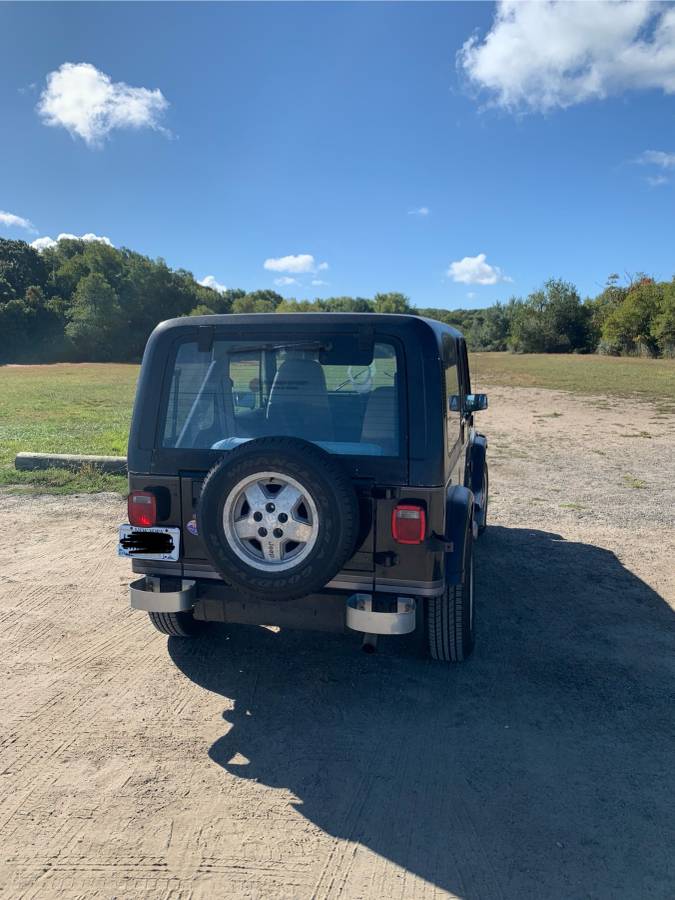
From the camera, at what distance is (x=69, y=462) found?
341 inches

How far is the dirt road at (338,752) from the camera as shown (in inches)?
91.5

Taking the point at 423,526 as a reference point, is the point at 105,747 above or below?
below

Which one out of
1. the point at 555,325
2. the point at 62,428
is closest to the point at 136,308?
the point at 555,325

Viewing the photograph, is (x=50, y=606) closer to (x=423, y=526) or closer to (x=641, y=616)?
(x=423, y=526)

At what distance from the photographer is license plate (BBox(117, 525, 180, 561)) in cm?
333

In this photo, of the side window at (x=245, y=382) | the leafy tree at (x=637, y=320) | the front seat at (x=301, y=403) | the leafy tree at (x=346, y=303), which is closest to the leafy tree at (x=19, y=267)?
the leafy tree at (x=346, y=303)

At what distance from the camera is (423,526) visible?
3.03m

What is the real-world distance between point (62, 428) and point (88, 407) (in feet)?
14.2

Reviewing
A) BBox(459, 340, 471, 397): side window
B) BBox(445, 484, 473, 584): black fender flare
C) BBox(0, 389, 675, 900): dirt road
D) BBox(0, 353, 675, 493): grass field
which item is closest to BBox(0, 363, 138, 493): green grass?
BBox(0, 353, 675, 493): grass field

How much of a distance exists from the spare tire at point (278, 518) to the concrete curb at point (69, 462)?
19.6 feet

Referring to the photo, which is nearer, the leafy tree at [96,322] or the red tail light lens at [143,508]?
the red tail light lens at [143,508]

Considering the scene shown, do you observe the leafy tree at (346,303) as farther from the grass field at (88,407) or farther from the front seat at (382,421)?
the front seat at (382,421)

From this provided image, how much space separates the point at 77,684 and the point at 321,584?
5.53 ft

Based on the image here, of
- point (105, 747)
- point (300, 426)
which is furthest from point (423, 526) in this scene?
point (105, 747)
